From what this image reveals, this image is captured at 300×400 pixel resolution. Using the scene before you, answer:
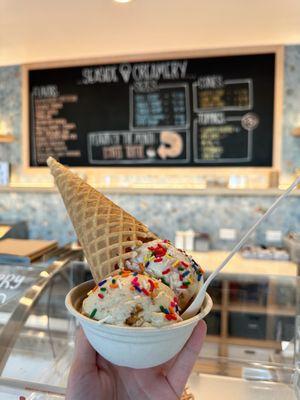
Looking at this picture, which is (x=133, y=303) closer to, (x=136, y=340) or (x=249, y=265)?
(x=136, y=340)

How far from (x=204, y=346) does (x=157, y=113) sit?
219 centimetres

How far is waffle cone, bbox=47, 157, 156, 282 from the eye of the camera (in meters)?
A: 0.72

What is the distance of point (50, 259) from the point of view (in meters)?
1.91

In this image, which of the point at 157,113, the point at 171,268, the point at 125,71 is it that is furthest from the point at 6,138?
the point at 171,268

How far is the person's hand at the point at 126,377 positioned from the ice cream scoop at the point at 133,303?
181 millimetres

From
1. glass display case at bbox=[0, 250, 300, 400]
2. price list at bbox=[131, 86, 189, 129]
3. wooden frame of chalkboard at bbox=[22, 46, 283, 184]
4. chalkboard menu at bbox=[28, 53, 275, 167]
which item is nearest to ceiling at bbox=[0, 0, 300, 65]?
wooden frame of chalkboard at bbox=[22, 46, 283, 184]

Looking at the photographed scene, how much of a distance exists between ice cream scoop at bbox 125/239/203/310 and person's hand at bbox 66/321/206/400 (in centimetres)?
12

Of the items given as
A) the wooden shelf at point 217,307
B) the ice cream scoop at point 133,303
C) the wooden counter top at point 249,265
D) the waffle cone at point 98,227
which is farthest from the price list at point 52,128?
the ice cream scoop at point 133,303

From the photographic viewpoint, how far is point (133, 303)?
1.94 feet

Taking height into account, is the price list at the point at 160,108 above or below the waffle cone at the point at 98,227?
above

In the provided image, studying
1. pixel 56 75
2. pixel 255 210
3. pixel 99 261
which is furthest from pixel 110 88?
pixel 99 261

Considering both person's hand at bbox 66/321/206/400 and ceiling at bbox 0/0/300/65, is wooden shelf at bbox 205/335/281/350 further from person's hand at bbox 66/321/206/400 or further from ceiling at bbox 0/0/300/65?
ceiling at bbox 0/0/300/65

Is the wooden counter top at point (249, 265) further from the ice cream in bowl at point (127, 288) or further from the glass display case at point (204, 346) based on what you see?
the ice cream in bowl at point (127, 288)

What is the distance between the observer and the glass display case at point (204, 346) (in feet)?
3.78
